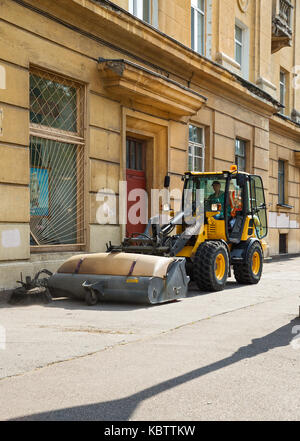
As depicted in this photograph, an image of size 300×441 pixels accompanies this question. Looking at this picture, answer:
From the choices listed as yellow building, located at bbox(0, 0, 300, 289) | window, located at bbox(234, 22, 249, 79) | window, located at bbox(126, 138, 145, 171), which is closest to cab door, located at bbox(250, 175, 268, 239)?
yellow building, located at bbox(0, 0, 300, 289)

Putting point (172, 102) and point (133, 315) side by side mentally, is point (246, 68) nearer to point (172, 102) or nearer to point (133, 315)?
point (172, 102)

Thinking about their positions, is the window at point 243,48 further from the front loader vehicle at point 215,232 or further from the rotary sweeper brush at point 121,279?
the rotary sweeper brush at point 121,279

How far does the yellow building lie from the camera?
10.6 metres

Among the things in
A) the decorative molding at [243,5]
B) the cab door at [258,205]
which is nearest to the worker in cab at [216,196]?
the cab door at [258,205]

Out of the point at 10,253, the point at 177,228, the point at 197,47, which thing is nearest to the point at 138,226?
the point at 177,228

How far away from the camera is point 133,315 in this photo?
7.93m

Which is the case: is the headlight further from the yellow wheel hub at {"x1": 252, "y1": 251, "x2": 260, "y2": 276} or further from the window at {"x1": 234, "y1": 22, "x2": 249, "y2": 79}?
the window at {"x1": 234, "y1": 22, "x2": 249, "y2": 79}

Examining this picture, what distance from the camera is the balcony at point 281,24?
2273 centimetres

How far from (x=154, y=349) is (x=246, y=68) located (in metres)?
16.9

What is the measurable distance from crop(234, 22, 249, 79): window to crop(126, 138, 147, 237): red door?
7.24m

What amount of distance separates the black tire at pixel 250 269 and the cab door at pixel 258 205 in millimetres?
706

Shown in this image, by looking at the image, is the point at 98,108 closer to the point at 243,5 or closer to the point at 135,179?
the point at 135,179

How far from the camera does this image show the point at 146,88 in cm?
1363

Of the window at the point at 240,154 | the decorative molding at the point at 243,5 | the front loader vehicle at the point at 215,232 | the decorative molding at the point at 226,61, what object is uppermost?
the decorative molding at the point at 243,5
